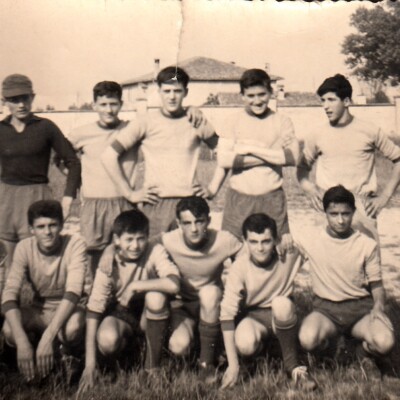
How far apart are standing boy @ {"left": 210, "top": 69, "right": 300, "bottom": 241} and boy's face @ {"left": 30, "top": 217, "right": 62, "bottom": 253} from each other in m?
0.73

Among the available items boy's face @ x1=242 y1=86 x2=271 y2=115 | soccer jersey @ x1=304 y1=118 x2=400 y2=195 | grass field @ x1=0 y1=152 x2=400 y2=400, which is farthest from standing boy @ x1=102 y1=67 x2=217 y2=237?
grass field @ x1=0 y1=152 x2=400 y2=400

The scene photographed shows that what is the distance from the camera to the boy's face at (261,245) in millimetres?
2467

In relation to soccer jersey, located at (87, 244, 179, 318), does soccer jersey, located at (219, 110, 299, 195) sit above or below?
above

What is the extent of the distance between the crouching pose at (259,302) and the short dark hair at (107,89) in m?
0.88

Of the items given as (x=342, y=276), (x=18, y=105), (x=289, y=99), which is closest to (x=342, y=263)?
(x=342, y=276)

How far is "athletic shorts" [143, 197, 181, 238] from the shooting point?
8.84ft

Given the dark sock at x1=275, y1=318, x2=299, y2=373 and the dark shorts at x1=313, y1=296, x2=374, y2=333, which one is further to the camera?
the dark shorts at x1=313, y1=296, x2=374, y2=333

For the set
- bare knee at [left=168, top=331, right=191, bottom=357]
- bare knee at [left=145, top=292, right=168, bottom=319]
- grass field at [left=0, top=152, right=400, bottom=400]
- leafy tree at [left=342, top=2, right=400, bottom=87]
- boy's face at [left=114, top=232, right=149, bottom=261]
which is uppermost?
leafy tree at [left=342, top=2, right=400, bottom=87]

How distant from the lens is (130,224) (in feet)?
8.19

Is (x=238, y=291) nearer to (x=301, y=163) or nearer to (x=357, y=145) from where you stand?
(x=301, y=163)

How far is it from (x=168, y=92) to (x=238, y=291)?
0.96m

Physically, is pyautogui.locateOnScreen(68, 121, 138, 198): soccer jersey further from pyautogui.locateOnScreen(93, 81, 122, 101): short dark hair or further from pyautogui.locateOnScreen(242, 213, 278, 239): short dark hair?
pyautogui.locateOnScreen(242, 213, 278, 239): short dark hair

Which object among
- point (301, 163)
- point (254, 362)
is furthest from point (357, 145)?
point (254, 362)

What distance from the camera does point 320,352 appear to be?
2.48m
